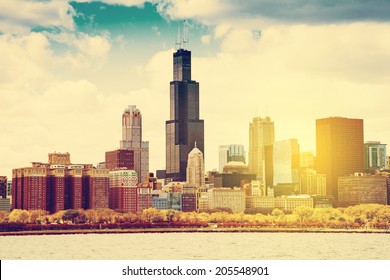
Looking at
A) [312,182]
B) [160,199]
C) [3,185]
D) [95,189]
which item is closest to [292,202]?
[312,182]

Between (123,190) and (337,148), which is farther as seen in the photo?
(123,190)

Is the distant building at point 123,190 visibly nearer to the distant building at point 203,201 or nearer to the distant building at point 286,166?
the distant building at point 203,201

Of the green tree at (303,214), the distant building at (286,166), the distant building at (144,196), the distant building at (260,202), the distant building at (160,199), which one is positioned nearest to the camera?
the green tree at (303,214)

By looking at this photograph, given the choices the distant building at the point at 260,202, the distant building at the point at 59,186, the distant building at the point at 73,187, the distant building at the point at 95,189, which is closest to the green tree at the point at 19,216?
the distant building at the point at 59,186

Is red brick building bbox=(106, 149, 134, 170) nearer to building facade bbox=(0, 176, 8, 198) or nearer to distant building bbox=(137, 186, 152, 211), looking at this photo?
distant building bbox=(137, 186, 152, 211)

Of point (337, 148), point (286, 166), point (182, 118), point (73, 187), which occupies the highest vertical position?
point (182, 118)

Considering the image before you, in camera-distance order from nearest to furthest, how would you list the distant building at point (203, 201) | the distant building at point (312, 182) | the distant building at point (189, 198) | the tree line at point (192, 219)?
the tree line at point (192, 219), the distant building at point (312, 182), the distant building at point (203, 201), the distant building at point (189, 198)

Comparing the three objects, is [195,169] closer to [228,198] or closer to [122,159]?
[228,198]
